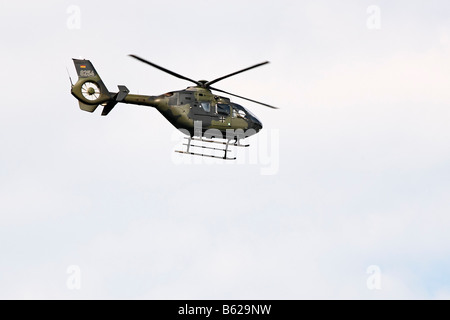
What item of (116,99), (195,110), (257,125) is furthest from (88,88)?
(257,125)

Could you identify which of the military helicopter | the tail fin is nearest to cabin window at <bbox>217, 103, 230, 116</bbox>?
the military helicopter

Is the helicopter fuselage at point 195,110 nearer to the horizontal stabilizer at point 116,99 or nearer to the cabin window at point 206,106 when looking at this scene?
the cabin window at point 206,106

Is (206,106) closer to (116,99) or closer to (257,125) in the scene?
(257,125)

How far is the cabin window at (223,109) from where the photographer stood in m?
43.1

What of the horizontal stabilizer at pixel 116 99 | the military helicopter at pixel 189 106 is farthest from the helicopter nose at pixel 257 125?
the horizontal stabilizer at pixel 116 99

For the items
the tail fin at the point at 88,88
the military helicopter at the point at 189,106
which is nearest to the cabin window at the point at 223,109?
the military helicopter at the point at 189,106

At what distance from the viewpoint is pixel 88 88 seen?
41.4 metres

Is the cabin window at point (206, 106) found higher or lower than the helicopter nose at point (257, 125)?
higher

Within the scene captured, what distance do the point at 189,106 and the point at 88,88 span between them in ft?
18.6

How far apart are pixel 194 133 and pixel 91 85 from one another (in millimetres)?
6264

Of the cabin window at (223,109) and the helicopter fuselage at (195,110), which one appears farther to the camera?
the cabin window at (223,109)
